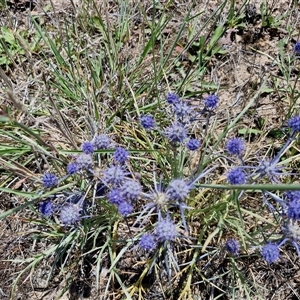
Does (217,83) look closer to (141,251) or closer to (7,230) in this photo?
(141,251)

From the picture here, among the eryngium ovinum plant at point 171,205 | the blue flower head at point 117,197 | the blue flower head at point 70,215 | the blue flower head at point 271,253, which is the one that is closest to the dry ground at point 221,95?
the eryngium ovinum plant at point 171,205

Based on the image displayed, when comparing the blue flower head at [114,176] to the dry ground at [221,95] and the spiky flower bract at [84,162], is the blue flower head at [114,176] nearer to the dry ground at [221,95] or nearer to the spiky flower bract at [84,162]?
the spiky flower bract at [84,162]

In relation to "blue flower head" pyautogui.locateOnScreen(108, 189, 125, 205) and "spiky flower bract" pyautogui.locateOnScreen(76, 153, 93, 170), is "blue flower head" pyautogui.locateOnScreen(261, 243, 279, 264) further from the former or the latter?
"spiky flower bract" pyautogui.locateOnScreen(76, 153, 93, 170)

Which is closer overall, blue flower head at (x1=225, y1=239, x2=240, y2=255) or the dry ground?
blue flower head at (x1=225, y1=239, x2=240, y2=255)

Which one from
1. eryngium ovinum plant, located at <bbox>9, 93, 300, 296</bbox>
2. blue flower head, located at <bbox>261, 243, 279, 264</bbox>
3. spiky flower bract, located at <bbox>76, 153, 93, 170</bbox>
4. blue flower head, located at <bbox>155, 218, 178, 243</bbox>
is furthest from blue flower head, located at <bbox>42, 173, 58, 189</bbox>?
blue flower head, located at <bbox>261, 243, 279, 264</bbox>

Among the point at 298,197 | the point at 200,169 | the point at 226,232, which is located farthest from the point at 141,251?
the point at 298,197

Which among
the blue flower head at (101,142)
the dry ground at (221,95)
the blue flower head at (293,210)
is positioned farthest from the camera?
the dry ground at (221,95)

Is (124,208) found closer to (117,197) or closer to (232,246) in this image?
(117,197)

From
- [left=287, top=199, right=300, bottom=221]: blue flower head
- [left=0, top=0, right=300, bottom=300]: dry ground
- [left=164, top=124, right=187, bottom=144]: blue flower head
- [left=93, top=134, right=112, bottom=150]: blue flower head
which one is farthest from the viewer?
[left=0, top=0, right=300, bottom=300]: dry ground
